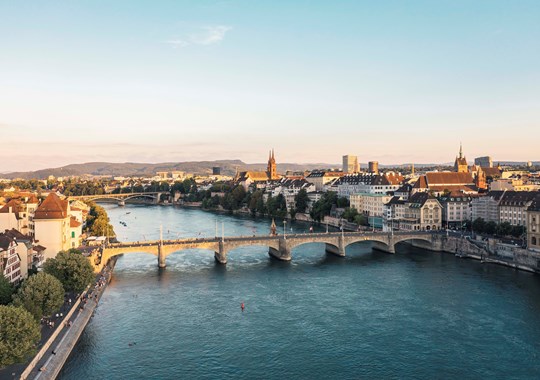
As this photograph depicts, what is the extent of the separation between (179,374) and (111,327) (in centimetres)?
859

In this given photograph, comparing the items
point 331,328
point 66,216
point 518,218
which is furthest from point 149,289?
point 518,218

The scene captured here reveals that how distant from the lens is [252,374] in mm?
26750

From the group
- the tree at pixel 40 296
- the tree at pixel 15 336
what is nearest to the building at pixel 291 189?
the tree at pixel 40 296

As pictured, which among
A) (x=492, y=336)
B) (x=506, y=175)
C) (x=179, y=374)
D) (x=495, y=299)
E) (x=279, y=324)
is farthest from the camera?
(x=506, y=175)

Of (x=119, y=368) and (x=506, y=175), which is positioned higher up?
(x=506, y=175)

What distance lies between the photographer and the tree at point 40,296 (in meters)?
29.2

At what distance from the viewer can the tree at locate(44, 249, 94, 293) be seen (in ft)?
121

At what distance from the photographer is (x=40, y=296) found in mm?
30266

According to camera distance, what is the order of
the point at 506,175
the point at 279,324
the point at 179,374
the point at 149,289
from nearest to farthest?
the point at 179,374, the point at 279,324, the point at 149,289, the point at 506,175

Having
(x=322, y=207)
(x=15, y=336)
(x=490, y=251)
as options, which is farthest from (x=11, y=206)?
(x=322, y=207)

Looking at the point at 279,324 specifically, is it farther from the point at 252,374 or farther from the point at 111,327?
the point at 111,327

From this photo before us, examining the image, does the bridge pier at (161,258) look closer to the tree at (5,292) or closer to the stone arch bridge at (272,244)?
the stone arch bridge at (272,244)

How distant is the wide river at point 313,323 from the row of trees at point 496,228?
980cm

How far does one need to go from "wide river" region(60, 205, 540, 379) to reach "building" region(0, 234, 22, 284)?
6.64 m
